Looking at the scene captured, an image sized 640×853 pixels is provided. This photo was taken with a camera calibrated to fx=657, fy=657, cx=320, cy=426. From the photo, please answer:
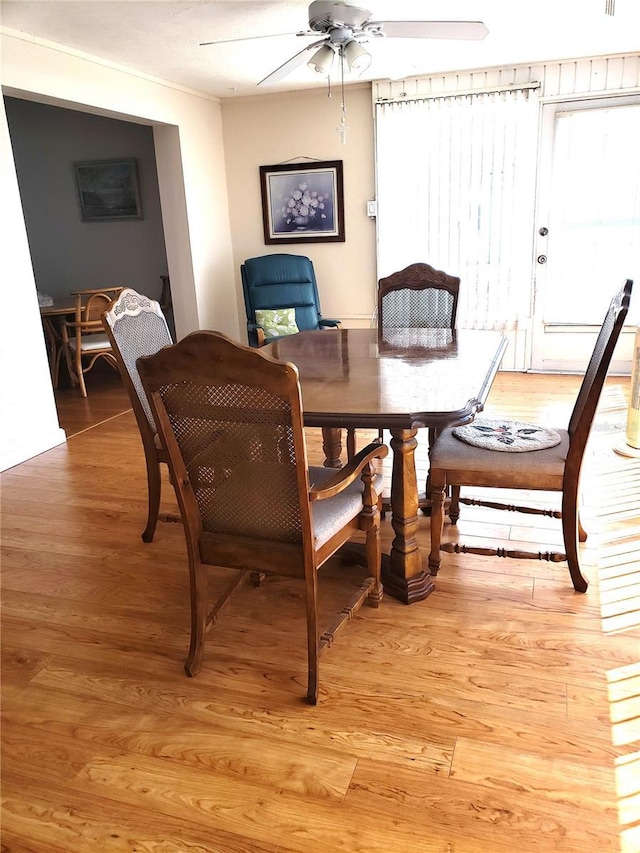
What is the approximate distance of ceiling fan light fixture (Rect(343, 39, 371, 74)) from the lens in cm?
321

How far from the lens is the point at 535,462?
2240 mm

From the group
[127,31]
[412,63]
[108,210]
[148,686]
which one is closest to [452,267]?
[412,63]

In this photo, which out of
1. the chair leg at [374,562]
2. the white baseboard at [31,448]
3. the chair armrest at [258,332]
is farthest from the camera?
the chair armrest at [258,332]

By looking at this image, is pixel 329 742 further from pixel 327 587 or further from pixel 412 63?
pixel 412 63

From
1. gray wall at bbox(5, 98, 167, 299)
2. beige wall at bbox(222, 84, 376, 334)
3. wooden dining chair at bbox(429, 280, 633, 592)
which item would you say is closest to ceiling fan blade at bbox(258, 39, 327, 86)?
beige wall at bbox(222, 84, 376, 334)

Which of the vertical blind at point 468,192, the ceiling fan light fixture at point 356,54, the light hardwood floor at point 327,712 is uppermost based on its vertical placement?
the ceiling fan light fixture at point 356,54

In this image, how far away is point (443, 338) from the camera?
3.20 meters

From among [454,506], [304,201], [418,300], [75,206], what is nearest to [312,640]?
[454,506]

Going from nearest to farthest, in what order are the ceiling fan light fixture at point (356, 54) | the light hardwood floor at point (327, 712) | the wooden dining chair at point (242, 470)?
1. the light hardwood floor at point (327, 712)
2. the wooden dining chair at point (242, 470)
3. the ceiling fan light fixture at point (356, 54)

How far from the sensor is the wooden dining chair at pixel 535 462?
85.9 inches

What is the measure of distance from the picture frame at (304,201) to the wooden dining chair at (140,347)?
3.21m

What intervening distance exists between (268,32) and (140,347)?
231 centimetres

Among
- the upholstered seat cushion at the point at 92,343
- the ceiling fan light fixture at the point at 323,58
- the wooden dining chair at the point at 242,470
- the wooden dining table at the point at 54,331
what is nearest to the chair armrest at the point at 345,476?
the wooden dining chair at the point at 242,470

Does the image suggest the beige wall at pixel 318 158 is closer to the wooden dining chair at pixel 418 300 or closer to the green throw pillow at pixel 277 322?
the green throw pillow at pixel 277 322
